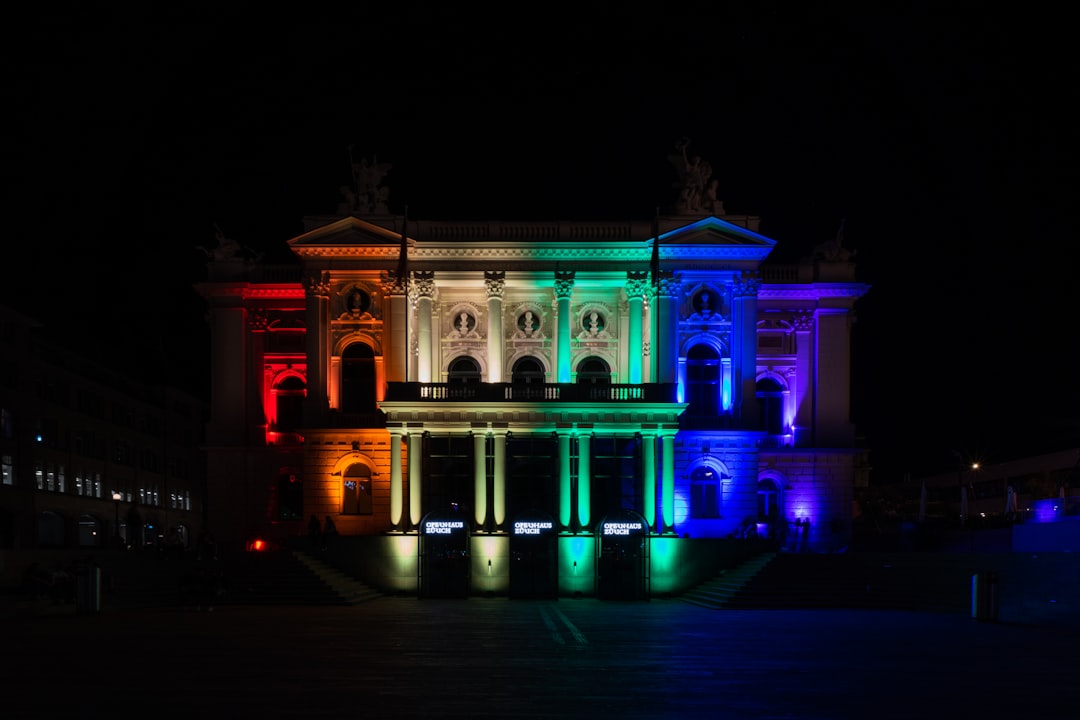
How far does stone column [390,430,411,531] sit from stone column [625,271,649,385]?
14068 mm

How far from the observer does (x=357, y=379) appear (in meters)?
75.4

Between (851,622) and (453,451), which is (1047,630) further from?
(453,451)

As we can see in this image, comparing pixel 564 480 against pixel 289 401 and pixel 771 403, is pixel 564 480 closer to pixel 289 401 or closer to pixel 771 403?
pixel 771 403

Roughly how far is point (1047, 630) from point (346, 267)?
46.8 metres

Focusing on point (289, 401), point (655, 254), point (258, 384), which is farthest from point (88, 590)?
point (655, 254)

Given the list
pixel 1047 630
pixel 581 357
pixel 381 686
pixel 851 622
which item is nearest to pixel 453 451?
pixel 581 357

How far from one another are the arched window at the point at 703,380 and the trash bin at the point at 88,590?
126 feet

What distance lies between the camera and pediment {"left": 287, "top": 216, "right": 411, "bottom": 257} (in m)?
74.0

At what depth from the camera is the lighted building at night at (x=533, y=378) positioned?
6981cm

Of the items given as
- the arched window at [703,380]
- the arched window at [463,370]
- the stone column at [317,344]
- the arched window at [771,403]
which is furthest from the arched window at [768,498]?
the stone column at [317,344]

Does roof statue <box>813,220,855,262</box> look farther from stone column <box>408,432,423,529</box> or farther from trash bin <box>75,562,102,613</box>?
trash bin <box>75,562,102,613</box>

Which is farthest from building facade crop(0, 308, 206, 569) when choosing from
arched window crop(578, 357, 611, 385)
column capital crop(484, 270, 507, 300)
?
arched window crop(578, 357, 611, 385)

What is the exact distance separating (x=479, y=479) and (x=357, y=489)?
29.8ft

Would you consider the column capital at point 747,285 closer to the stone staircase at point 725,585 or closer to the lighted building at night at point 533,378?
the lighted building at night at point 533,378
